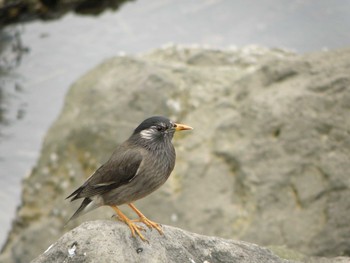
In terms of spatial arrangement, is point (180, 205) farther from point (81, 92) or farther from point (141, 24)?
point (141, 24)

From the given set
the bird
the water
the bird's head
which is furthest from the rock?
the water

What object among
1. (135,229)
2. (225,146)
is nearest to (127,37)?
(225,146)

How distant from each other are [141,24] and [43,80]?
2426mm

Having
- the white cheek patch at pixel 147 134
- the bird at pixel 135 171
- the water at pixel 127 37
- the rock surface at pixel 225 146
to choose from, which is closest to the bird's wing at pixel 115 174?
the bird at pixel 135 171

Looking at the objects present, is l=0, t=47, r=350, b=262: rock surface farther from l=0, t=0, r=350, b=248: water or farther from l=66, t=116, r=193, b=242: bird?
l=66, t=116, r=193, b=242: bird

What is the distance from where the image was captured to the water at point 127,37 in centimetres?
1215

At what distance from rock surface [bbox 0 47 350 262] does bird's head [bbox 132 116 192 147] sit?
→ 6.65ft

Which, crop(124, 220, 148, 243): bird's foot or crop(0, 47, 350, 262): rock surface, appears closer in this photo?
crop(124, 220, 148, 243): bird's foot

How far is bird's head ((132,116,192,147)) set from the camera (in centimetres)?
637

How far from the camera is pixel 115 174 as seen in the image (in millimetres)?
6113

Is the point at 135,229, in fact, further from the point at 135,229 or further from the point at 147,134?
the point at 147,134

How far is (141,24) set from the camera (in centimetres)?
1391

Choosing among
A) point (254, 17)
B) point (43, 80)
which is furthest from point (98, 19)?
point (254, 17)

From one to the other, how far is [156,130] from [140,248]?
57.0 inches
